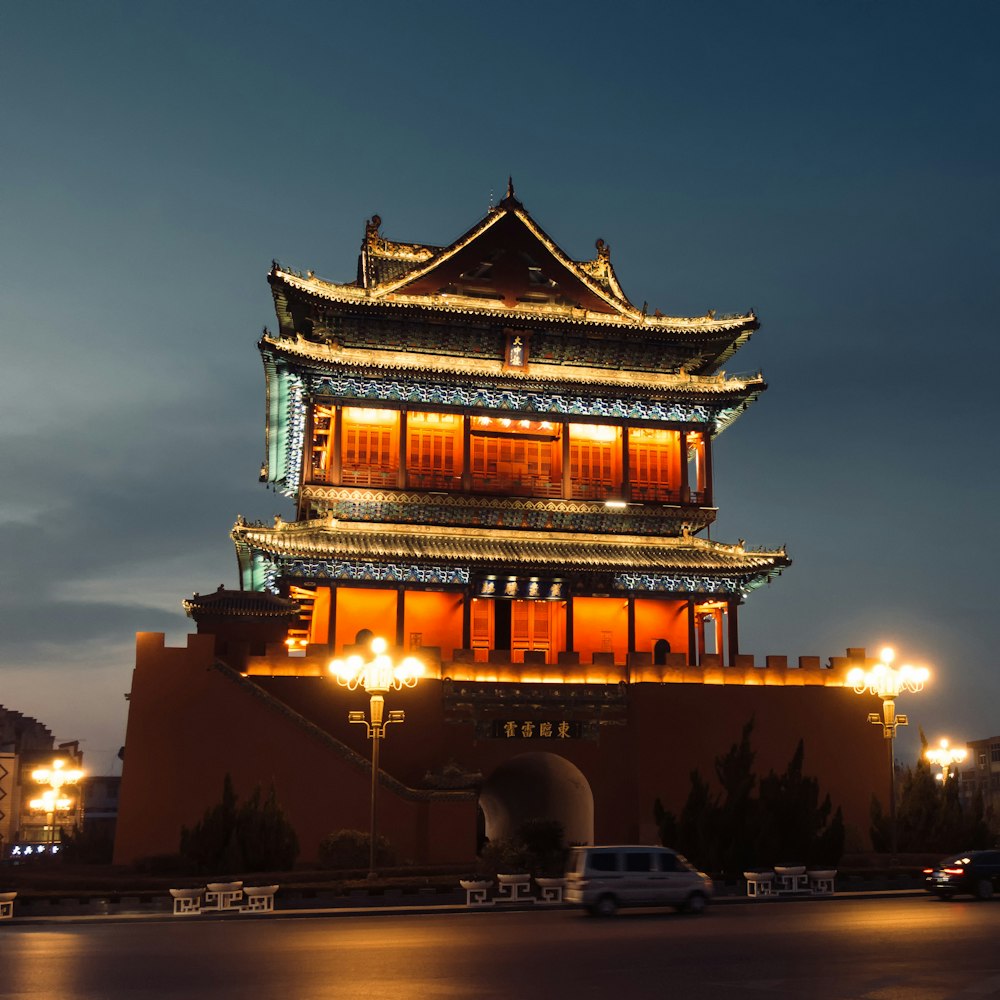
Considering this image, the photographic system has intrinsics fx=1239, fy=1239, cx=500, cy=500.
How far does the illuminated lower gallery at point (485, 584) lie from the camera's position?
28.8 m

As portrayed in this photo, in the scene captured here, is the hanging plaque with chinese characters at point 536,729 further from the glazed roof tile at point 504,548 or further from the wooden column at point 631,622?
the glazed roof tile at point 504,548

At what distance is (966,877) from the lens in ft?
74.2

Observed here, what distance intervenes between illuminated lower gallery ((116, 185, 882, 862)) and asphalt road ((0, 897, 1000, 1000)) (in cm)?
844

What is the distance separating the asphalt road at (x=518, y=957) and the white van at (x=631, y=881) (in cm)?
40

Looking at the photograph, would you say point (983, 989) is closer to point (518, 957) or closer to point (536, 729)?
point (518, 957)

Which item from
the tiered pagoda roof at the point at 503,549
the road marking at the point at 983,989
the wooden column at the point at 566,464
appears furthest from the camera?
the wooden column at the point at 566,464

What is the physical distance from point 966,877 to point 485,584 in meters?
17.3

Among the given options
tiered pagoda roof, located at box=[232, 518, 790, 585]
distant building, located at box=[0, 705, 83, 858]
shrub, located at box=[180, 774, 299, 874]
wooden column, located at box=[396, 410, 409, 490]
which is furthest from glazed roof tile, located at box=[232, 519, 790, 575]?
distant building, located at box=[0, 705, 83, 858]

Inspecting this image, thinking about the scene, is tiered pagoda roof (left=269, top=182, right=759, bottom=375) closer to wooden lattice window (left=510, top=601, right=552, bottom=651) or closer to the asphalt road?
wooden lattice window (left=510, top=601, right=552, bottom=651)

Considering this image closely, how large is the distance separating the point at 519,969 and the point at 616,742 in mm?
18991

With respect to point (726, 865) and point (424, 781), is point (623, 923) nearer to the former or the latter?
point (726, 865)

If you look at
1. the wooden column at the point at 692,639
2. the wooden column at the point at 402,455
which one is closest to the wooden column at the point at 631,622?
the wooden column at the point at 692,639

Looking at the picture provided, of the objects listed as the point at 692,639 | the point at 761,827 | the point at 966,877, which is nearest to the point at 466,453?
the point at 692,639

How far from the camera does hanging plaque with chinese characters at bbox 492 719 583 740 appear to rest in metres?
31.3
